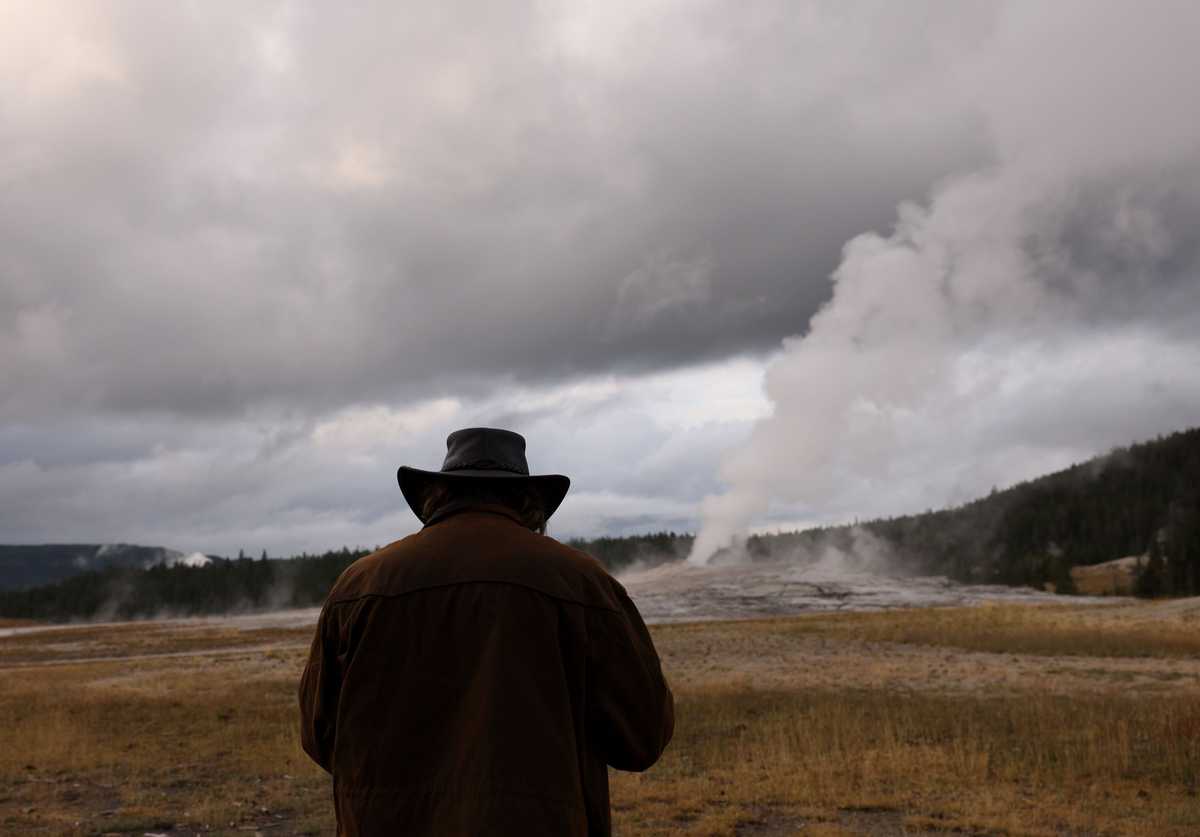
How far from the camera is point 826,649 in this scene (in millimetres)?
35625

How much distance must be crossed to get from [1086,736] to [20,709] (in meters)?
22.8

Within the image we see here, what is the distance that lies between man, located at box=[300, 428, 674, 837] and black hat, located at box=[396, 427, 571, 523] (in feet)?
0.67

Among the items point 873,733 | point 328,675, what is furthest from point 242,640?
point 328,675

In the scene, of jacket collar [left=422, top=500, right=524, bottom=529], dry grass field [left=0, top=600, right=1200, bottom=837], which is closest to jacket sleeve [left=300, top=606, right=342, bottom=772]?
jacket collar [left=422, top=500, right=524, bottom=529]

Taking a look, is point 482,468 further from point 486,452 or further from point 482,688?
point 482,688

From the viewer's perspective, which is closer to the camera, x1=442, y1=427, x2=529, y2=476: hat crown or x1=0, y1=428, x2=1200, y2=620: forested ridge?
x1=442, y1=427, x2=529, y2=476: hat crown

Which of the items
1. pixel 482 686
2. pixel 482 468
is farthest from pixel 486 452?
pixel 482 686

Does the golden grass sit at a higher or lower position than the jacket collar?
lower

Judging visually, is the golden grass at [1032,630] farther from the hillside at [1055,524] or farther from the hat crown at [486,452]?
the hillside at [1055,524]

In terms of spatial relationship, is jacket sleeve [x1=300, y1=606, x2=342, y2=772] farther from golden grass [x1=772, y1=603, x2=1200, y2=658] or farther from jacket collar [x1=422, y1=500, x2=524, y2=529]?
golden grass [x1=772, y1=603, x2=1200, y2=658]

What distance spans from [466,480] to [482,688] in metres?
0.87

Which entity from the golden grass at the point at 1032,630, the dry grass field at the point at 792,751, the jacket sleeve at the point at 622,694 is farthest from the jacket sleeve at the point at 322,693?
the golden grass at the point at 1032,630

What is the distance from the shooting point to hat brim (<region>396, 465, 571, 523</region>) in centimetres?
400

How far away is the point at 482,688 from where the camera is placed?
3.55m
